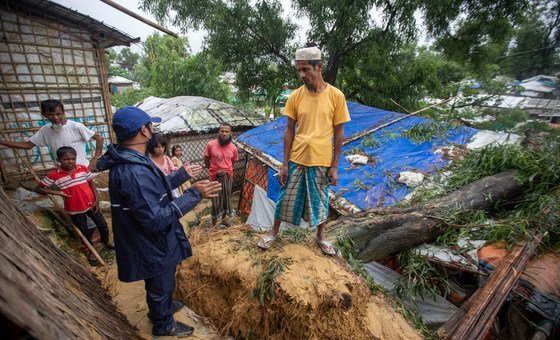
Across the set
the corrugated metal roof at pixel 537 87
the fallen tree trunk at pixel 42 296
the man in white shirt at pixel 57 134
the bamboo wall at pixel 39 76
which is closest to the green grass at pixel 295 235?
the fallen tree trunk at pixel 42 296

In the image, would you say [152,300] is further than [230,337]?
No

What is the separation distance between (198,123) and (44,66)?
440 cm

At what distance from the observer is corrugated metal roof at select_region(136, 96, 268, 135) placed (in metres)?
9.10

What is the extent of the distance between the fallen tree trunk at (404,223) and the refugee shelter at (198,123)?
679 centimetres

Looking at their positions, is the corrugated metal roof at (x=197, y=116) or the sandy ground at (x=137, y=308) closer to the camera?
the sandy ground at (x=137, y=308)

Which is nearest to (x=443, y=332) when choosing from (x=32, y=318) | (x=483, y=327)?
(x=483, y=327)

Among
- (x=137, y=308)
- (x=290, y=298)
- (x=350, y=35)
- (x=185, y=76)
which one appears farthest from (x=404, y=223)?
(x=185, y=76)

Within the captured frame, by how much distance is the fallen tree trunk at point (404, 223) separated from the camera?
10.8 feet

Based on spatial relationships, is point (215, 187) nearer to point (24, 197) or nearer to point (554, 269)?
point (554, 269)

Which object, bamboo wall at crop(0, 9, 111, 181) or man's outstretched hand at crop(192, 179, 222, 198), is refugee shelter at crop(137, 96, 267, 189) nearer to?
bamboo wall at crop(0, 9, 111, 181)

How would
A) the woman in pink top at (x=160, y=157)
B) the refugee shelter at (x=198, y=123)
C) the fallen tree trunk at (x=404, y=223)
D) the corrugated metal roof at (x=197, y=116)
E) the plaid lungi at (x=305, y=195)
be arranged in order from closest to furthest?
the plaid lungi at (x=305, y=195) → the fallen tree trunk at (x=404, y=223) → the woman in pink top at (x=160, y=157) → the refugee shelter at (x=198, y=123) → the corrugated metal roof at (x=197, y=116)

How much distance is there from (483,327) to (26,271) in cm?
313

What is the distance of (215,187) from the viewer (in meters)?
2.22

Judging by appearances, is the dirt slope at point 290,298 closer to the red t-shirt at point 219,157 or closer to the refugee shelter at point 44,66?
the red t-shirt at point 219,157
